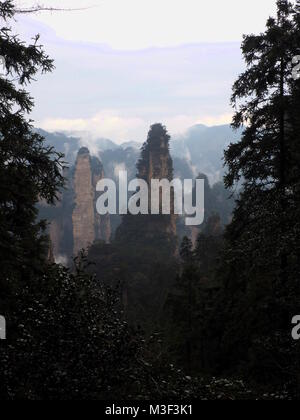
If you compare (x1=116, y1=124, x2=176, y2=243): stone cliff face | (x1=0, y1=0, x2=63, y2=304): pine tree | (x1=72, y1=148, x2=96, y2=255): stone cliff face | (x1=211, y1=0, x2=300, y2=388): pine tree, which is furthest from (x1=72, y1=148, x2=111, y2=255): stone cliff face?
(x1=0, y1=0, x2=63, y2=304): pine tree

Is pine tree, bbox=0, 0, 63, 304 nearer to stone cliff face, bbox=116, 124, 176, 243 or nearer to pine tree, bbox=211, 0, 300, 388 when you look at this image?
pine tree, bbox=211, 0, 300, 388

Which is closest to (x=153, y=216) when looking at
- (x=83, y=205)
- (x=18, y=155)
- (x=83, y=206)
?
(x=83, y=206)

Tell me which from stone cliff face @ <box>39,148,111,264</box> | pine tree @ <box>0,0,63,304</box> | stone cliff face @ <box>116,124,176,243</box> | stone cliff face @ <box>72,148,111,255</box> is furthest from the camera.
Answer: stone cliff face @ <box>39,148,111,264</box>

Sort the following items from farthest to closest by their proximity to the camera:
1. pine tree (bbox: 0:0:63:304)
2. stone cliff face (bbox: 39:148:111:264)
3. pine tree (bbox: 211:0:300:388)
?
stone cliff face (bbox: 39:148:111:264) < pine tree (bbox: 211:0:300:388) < pine tree (bbox: 0:0:63:304)

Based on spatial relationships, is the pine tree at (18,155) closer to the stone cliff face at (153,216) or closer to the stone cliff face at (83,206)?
the stone cliff face at (153,216)

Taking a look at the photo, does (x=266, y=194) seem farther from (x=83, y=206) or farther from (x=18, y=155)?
(x=83, y=206)

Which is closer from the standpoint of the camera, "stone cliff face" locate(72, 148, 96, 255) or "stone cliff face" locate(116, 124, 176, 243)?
"stone cliff face" locate(116, 124, 176, 243)

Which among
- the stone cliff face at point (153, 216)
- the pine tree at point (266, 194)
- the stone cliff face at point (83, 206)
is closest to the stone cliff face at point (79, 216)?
the stone cliff face at point (83, 206)

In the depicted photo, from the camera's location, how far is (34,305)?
750 centimetres

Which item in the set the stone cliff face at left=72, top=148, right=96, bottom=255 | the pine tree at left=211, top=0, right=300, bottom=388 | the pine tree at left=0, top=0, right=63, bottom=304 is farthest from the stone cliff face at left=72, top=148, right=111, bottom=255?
the pine tree at left=0, top=0, right=63, bottom=304

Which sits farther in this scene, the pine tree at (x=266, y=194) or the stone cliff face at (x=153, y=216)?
the stone cliff face at (x=153, y=216)

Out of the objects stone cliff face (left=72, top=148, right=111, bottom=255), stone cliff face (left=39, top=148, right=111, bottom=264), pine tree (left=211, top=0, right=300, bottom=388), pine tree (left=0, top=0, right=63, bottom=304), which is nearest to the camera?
pine tree (left=0, top=0, right=63, bottom=304)

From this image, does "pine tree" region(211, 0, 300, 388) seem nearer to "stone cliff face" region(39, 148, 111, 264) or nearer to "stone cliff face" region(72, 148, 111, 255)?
"stone cliff face" region(39, 148, 111, 264)

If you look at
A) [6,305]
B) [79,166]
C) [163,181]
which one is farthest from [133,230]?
[6,305]
